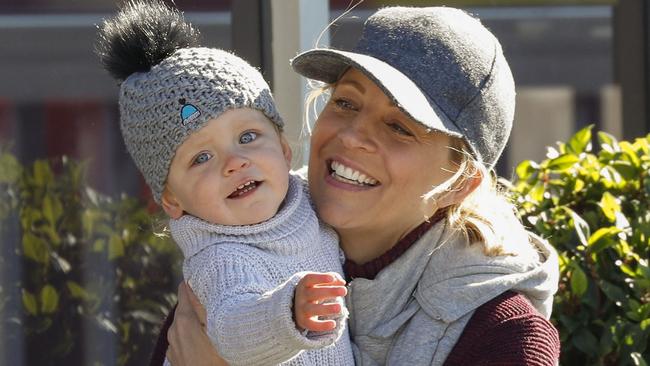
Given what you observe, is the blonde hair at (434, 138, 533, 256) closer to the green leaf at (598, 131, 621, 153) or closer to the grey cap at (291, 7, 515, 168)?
the grey cap at (291, 7, 515, 168)

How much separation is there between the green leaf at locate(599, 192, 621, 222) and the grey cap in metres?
0.62

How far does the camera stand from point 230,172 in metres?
2.34

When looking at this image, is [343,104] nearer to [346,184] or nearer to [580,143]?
[346,184]

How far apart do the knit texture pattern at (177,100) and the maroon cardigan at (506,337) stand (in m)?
0.57

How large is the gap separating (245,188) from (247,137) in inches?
4.2

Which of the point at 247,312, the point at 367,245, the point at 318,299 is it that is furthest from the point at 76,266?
the point at 318,299

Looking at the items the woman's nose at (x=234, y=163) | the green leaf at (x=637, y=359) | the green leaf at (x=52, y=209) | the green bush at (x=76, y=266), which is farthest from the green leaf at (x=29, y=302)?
the green leaf at (x=637, y=359)

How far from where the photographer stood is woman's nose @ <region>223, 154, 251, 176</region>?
2.33 m

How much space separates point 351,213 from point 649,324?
3.17 feet

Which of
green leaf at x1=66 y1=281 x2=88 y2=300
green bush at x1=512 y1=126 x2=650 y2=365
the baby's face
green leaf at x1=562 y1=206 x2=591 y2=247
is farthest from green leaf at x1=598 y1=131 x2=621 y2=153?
green leaf at x1=66 y1=281 x2=88 y2=300

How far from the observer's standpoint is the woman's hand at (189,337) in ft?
8.09

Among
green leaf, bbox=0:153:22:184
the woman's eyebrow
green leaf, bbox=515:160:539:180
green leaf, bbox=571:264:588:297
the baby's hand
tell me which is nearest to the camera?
the baby's hand

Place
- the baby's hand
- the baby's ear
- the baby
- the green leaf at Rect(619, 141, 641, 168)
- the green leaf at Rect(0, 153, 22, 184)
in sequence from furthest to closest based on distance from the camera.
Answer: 1. the green leaf at Rect(0, 153, 22, 184)
2. the green leaf at Rect(619, 141, 641, 168)
3. the baby's ear
4. the baby
5. the baby's hand

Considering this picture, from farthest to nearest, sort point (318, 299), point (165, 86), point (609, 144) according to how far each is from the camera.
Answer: point (609, 144)
point (165, 86)
point (318, 299)
